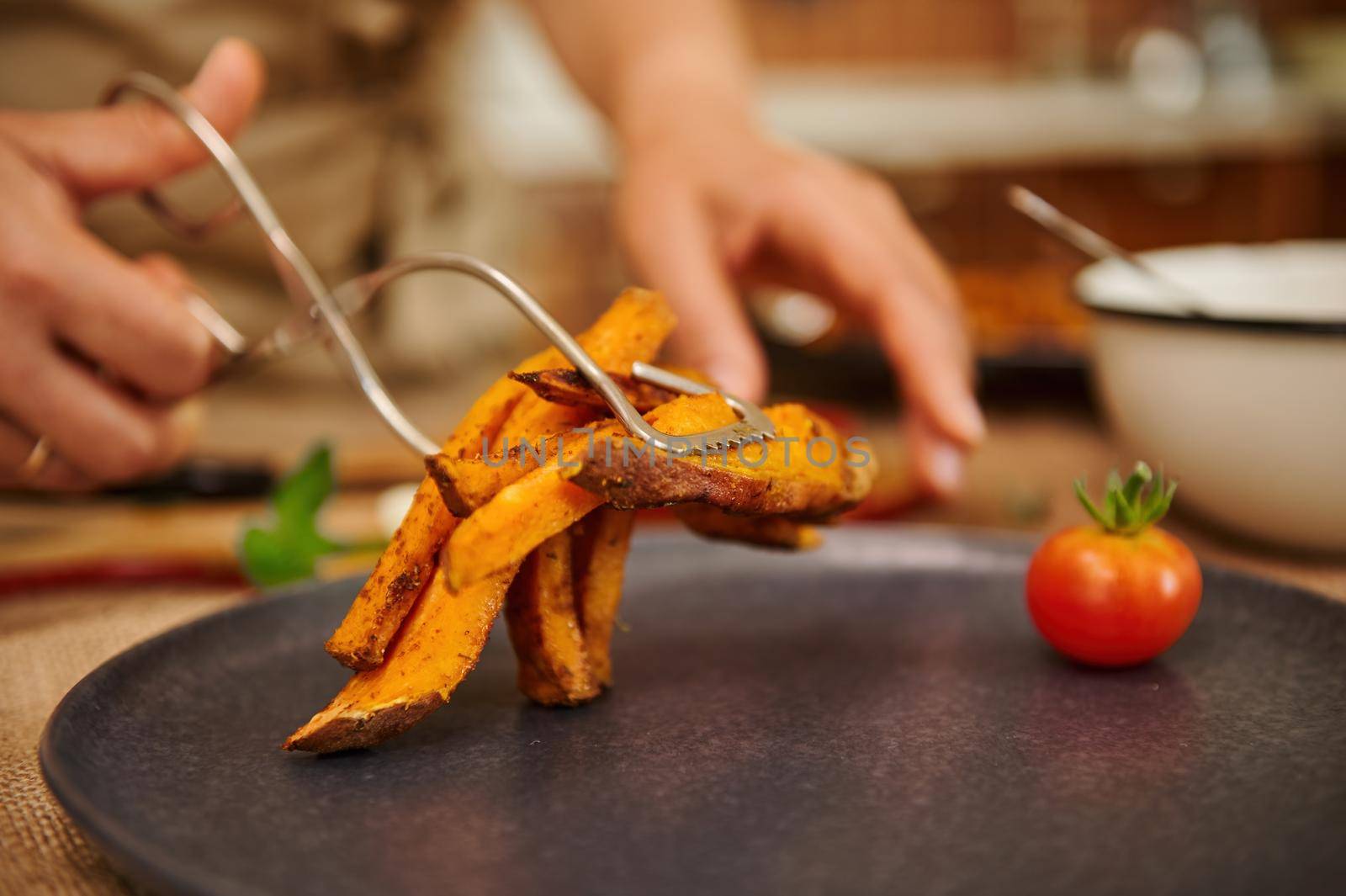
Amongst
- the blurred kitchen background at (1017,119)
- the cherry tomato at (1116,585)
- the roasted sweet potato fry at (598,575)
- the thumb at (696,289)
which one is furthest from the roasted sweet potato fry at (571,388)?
the blurred kitchen background at (1017,119)

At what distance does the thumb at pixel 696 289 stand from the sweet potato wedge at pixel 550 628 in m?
0.77

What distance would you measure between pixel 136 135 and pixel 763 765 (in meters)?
1.17

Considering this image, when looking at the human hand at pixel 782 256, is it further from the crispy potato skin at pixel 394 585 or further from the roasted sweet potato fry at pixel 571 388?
the crispy potato skin at pixel 394 585

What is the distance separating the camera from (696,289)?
2082 millimetres

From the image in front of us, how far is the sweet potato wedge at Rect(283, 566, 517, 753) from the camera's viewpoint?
1051mm

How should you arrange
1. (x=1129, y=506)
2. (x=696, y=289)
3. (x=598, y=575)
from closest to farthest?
(x=598, y=575) < (x=1129, y=506) < (x=696, y=289)

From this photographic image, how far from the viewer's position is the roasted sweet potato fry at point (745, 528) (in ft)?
4.42

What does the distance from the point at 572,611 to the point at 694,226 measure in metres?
1.12


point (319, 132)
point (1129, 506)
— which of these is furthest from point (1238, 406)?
point (319, 132)

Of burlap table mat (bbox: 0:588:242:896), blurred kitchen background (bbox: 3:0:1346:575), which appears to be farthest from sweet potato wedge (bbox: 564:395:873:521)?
blurred kitchen background (bbox: 3:0:1346:575)

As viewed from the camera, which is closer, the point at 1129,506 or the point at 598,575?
the point at 598,575

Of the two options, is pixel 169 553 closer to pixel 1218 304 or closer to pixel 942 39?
pixel 1218 304

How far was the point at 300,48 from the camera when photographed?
2678 mm

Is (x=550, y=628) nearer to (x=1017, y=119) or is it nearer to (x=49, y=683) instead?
(x=49, y=683)
